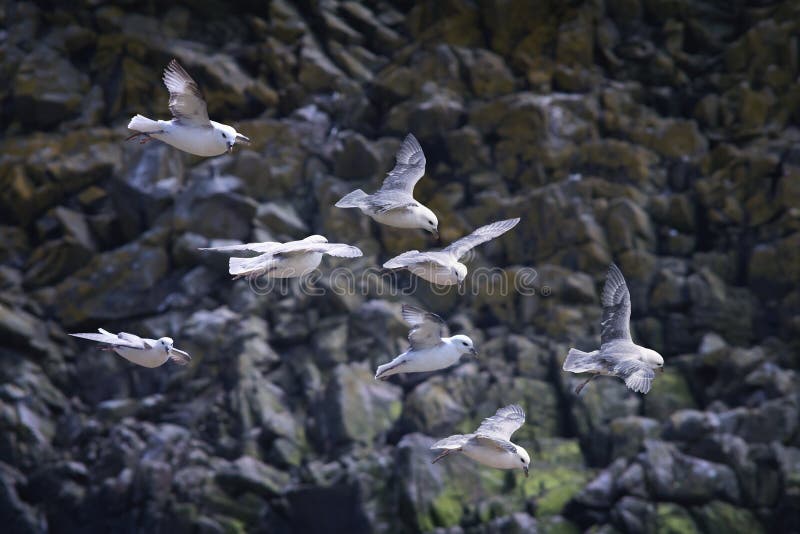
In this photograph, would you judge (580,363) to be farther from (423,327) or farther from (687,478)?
(687,478)

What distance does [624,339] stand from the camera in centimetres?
1075

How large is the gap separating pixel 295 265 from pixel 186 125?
1.67 metres

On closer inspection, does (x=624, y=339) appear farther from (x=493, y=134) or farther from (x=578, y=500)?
(x=493, y=134)

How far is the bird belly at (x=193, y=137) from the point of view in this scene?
9.42m

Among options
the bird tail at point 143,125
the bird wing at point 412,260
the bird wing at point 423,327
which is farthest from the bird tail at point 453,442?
the bird tail at point 143,125

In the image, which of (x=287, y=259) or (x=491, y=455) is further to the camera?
(x=491, y=455)

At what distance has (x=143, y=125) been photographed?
9.19 metres

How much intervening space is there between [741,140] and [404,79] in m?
7.10

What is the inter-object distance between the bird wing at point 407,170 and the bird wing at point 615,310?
243cm

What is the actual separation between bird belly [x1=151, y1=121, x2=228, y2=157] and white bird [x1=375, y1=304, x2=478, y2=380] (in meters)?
2.43

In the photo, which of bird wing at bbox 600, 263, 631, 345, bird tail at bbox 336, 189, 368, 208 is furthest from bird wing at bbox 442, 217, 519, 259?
bird wing at bbox 600, 263, 631, 345

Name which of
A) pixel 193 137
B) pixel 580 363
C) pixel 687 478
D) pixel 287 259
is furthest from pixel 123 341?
pixel 687 478

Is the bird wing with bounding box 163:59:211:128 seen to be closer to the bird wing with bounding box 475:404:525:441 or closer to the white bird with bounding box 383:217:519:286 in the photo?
the white bird with bounding box 383:217:519:286

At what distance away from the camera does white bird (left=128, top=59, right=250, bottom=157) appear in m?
9.27
